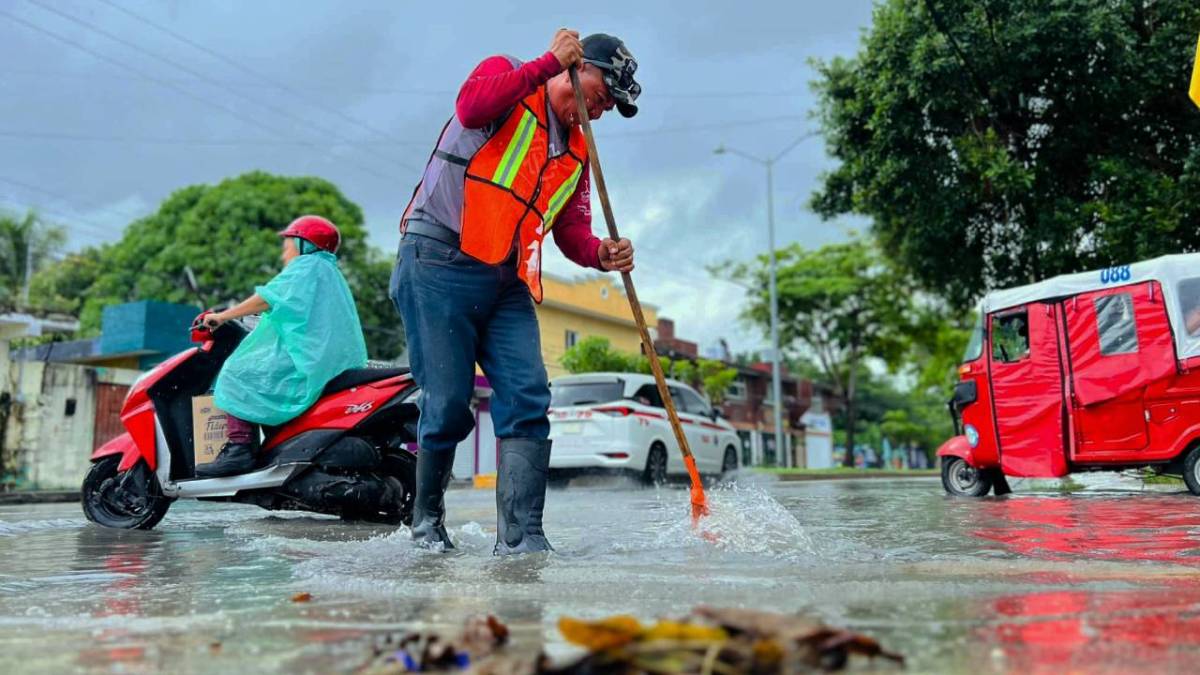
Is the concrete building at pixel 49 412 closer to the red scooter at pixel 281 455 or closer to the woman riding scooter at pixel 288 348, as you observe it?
the red scooter at pixel 281 455

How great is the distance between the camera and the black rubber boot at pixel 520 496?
145 inches

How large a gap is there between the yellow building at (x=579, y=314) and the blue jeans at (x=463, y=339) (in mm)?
33587

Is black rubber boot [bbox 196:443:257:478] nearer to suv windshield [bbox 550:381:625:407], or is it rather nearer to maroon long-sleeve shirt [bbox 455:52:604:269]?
maroon long-sleeve shirt [bbox 455:52:604:269]

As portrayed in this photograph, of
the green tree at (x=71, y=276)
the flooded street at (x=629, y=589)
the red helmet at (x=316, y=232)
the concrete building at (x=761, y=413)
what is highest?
the green tree at (x=71, y=276)

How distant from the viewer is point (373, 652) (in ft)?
5.43

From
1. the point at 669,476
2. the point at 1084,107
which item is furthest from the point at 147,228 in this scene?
the point at 1084,107

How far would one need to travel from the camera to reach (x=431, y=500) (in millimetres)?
4027

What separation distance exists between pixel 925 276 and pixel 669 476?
18.6 feet

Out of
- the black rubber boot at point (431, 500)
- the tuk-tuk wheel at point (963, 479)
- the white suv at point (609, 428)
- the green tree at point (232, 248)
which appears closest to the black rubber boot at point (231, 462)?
the black rubber boot at point (431, 500)

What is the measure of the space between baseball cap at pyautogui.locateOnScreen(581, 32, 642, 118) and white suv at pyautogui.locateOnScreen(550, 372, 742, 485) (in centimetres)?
1014

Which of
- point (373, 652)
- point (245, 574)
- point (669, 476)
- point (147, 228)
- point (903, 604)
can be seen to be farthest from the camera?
point (147, 228)

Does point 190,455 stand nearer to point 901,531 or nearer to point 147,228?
point 901,531

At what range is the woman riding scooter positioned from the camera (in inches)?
A: 219

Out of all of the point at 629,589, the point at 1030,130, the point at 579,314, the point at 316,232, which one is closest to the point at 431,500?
the point at 629,589
